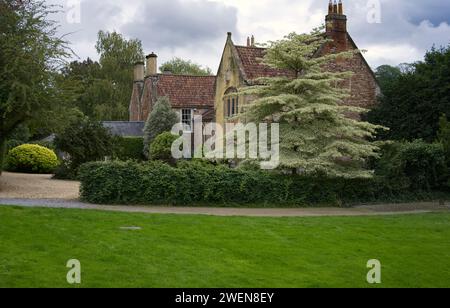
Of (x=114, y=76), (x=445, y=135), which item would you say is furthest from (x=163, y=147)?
(x=114, y=76)

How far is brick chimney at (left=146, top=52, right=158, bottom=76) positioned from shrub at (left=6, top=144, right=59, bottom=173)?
51.9ft

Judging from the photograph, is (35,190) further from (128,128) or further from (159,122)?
(128,128)

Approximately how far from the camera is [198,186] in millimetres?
20109

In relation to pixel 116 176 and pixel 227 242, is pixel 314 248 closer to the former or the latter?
pixel 227 242

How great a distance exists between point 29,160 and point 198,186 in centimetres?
1891

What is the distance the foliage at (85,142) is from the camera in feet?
100

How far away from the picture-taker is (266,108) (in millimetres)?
23422

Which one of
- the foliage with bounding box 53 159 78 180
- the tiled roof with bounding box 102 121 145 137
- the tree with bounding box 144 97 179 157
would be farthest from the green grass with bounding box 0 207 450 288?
the tiled roof with bounding box 102 121 145 137

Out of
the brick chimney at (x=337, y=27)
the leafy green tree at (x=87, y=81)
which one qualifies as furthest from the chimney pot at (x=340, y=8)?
the leafy green tree at (x=87, y=81)

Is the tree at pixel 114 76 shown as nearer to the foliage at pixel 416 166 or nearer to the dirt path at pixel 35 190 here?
the dirt path at pixel 35 190

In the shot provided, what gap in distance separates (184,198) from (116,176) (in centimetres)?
245

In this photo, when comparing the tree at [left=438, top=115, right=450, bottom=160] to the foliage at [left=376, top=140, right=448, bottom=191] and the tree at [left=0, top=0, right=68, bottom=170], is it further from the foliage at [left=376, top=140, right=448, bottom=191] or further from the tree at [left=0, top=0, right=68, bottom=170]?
the tree at [left=0, top=0, right=68, bottom=170]
